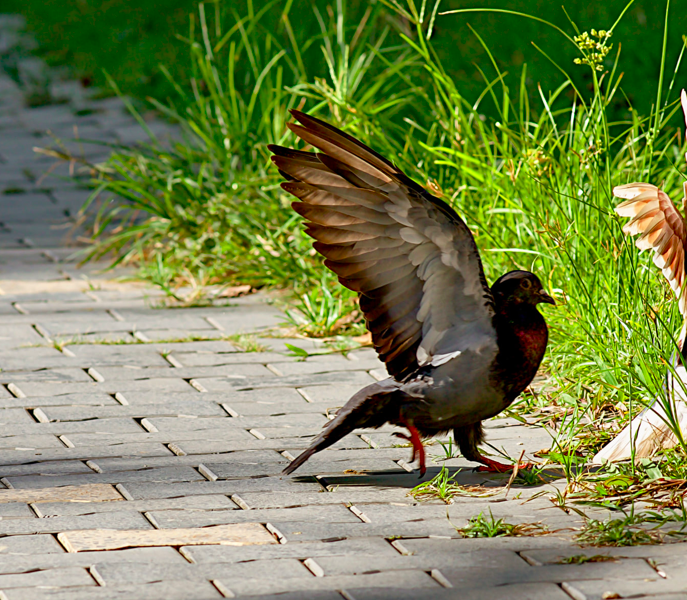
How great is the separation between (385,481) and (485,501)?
324 mm

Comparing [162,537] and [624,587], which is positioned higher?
[162,537]

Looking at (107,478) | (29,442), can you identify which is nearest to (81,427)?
(29,442)

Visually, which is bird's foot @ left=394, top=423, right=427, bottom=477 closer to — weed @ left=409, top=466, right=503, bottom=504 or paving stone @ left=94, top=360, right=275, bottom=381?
weed @ left=409, top=466, right=503, bottom=504

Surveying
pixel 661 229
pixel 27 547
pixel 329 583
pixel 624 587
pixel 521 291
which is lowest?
pixel 624 587

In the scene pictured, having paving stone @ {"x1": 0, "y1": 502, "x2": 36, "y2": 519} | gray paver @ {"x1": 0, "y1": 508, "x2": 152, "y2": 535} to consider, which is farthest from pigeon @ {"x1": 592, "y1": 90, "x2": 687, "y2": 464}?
paving stone @ {"x1": 0, "y1": 502, "x2": 36, "y2": 519}

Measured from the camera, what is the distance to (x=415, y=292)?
3.23 metres

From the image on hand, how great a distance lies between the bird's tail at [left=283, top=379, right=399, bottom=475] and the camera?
3164 mm

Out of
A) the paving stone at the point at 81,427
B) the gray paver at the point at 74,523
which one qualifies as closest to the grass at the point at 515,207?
the gray paver at the point at 74,523

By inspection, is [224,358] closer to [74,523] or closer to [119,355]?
[119,355]

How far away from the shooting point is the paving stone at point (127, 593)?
243cm

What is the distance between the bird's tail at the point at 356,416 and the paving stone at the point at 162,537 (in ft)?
1.16

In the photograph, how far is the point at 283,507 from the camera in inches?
120

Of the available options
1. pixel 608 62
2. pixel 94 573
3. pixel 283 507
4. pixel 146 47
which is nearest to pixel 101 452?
pixel 283 507

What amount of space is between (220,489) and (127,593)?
2.43ft
